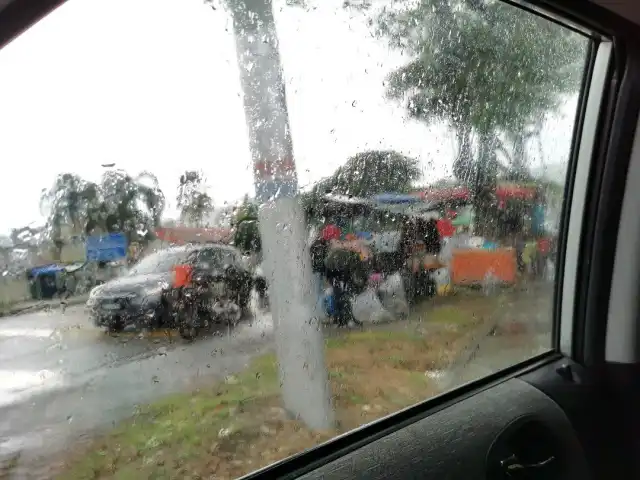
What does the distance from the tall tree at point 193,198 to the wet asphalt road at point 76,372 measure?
0.32 m

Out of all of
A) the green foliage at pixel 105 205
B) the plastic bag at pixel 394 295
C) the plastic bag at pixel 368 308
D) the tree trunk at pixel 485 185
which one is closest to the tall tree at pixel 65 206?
the green foliage at pixel 105 205

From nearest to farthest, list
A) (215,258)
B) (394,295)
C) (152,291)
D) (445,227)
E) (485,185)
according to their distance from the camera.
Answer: (152,291), (215,258), (394,295), (445,227), (485,185)

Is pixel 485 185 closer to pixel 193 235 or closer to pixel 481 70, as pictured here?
pixel 481 70

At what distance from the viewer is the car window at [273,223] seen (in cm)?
149

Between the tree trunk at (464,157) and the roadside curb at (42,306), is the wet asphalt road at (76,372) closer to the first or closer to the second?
the roadside curb at (42,306)

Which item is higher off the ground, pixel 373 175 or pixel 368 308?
pixel 373 175

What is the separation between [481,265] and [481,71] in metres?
0.74

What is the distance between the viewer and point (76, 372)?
1.57 meters

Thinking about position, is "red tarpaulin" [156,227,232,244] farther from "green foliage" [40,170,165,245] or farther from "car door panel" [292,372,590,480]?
"car door panel" [292,372,590,480]

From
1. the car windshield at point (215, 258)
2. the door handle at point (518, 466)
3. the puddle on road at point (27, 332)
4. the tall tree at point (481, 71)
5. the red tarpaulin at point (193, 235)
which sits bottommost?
the door handle at point (518, 466)

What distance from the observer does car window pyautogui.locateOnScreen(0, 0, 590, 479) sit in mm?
1494

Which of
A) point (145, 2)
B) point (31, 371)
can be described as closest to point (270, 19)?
point (145, 2)

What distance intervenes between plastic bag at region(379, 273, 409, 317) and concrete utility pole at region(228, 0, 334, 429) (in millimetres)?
286

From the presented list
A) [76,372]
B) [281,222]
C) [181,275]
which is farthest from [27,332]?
[281,222]
